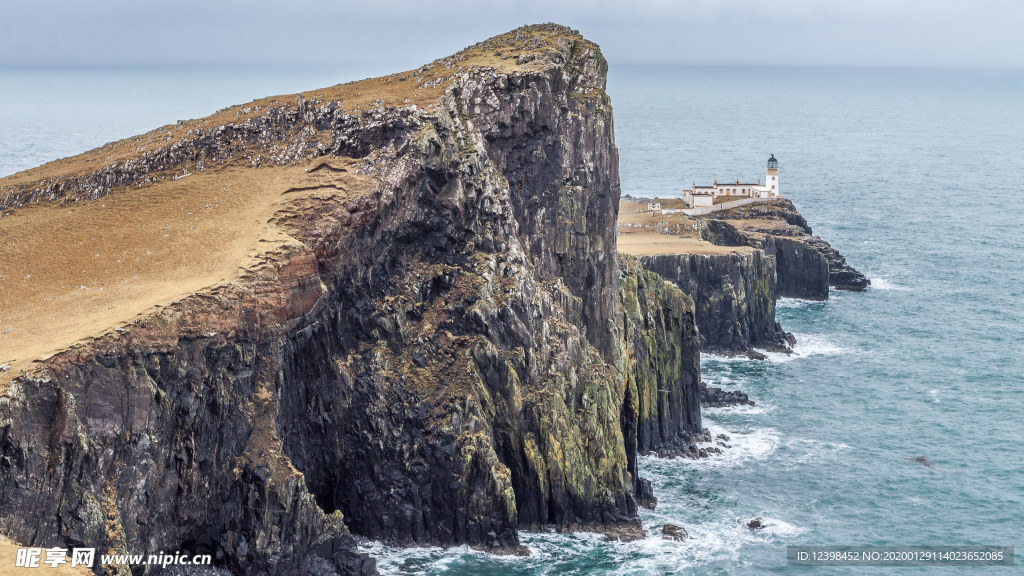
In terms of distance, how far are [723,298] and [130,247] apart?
252 feet

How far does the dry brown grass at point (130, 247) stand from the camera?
221 feet

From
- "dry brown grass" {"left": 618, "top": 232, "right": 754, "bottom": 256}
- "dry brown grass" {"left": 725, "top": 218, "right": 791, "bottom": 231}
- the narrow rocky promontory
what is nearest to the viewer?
the narrow rocky promontory

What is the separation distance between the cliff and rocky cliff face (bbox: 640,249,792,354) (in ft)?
120

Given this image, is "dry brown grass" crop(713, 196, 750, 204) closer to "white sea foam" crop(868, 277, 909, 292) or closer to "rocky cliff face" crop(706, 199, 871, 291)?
"rocky cliff face" crop(706, 199, 871, 291)

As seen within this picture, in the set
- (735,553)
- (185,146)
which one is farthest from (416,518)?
(185,146)

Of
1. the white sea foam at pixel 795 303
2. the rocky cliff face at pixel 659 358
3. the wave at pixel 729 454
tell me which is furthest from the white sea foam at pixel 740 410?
the white sea foam at pixel 795 303

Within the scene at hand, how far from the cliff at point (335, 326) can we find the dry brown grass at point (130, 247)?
0.21 metres

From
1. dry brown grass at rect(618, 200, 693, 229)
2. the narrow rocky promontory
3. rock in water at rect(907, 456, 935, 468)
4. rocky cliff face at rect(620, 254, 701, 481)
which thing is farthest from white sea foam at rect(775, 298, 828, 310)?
rock in water at rect(907, 456, 935, 468)

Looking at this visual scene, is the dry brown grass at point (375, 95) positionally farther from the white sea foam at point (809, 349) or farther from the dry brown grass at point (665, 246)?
the white sea foam at point (809, 349)

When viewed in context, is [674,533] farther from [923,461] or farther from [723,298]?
[723,298]

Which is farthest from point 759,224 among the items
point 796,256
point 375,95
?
point 375,95

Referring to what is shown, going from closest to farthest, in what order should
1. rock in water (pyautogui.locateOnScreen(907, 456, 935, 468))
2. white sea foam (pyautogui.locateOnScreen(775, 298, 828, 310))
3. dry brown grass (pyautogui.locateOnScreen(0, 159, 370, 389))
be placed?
dry brown grass (pyautogui.locateOnScreen(0, 159, 370, 389))
rock in water (pyautogui.locateOnScreen(907, 456, 935, 468))
white sea foam (pyautogui.locateOnScreen(775, 298, 828, 310))

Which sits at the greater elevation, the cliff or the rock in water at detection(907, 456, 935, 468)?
the cliff

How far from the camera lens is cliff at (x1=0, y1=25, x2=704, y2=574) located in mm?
64375
